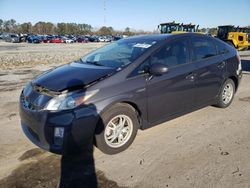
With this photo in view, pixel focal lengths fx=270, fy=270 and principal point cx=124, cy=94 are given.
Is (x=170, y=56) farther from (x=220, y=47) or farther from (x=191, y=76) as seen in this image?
(x=220, y=47)

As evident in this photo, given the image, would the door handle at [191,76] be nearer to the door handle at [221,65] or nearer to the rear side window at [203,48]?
the rear side window at [203,48]

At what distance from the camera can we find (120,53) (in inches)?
183

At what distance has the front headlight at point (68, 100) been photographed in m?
3.40

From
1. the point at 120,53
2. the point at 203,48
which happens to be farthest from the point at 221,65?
the point at 120,53

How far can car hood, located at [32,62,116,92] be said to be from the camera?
12.0 feet

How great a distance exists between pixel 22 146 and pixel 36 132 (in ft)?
2.51

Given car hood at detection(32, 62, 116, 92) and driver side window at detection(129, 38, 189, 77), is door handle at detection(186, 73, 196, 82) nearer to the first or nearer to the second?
driver side window at detection(129, 38, 189, 77)

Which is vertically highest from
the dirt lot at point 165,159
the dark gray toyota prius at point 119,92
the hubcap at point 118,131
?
the dark gray toyota prius at point 119,92

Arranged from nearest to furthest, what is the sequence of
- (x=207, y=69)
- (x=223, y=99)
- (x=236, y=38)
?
(x=207, y=69), (x=223, y=99), (x=236, y=38)

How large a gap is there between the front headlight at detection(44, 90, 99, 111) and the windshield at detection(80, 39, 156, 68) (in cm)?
86

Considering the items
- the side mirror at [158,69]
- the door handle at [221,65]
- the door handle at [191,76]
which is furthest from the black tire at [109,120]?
the door handle at [221,65]

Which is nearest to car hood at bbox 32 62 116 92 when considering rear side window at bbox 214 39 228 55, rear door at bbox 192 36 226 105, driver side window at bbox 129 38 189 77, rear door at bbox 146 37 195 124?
driver side window at bbox 129 38 189 77

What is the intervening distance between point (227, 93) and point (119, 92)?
3.10 metres

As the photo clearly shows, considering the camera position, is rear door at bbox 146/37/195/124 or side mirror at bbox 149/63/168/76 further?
rear door at bbox 146/37/195/124
